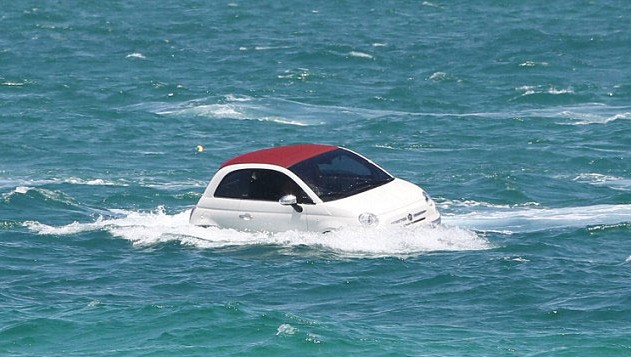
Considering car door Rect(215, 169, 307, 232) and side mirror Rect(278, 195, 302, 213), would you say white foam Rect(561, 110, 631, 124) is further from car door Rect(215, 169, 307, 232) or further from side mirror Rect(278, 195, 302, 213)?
side mirror Rect(278, 195, 302, 213)

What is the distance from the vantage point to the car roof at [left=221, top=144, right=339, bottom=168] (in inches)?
804

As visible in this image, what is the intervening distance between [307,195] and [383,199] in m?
1.02

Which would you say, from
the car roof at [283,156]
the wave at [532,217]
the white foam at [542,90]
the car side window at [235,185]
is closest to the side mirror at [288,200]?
the car roof at [283,156]

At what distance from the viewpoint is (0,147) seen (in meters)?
31.3

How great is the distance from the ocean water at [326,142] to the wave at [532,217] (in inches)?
3.2

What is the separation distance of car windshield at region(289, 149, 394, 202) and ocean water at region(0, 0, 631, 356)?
2.36 feet

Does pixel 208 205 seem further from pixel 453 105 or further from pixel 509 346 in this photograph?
pixel 453 105

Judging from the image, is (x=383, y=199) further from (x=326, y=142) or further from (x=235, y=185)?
(x=326, y=142)

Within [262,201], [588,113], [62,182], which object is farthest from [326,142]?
[262,201]

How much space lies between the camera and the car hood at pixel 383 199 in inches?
769

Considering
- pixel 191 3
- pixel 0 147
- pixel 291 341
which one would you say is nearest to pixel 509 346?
pixel 291 341

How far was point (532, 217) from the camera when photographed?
75.1 feet

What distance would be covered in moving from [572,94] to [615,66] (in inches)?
220

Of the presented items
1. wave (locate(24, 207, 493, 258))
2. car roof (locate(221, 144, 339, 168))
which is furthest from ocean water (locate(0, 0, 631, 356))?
car roof (locate(221, 144, 339, 168))
